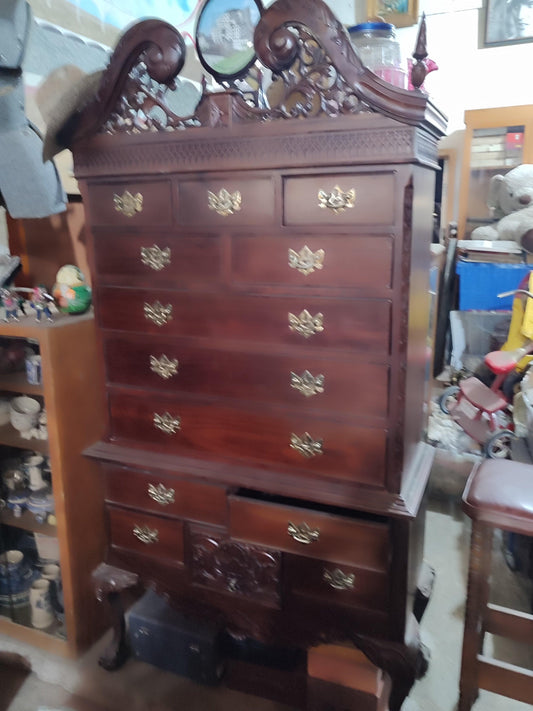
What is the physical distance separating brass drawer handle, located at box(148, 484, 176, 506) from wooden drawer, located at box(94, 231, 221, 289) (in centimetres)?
56

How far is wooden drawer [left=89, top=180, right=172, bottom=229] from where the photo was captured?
53.6 inches

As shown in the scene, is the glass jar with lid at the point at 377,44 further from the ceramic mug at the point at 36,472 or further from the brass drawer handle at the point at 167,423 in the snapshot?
the ceramic mug at the point at 36,472

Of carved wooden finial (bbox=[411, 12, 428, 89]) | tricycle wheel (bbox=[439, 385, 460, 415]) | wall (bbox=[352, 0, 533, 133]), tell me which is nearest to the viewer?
carved wooden finial (bbox=[411, 12, 428, 89])

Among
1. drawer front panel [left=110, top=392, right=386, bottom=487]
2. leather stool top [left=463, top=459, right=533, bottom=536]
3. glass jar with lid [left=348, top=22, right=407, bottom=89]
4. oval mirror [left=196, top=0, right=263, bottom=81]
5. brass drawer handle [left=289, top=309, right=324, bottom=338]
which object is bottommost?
leather stool top [left=463, top=459, right=533, bottom=536]

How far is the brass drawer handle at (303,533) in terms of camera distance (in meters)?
→ 1.36

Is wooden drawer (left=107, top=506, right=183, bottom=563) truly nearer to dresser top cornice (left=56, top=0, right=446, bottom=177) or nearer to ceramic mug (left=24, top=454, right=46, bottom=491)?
ceramic mug (left=24, top=454, right=46, bottom=491)

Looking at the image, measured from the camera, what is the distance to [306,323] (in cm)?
127

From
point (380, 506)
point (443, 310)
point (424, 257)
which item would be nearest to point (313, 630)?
point (380, 506)

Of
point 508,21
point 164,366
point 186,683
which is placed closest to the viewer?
point 164,366

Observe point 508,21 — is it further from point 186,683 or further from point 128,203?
point 186,683

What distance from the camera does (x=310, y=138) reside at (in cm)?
117

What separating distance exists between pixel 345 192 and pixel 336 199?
2 cm

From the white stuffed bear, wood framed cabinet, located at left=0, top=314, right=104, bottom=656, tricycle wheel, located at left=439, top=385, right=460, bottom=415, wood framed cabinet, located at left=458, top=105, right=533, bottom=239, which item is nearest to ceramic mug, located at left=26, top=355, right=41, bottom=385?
wood framed cabinet, located at left=0, top=314, right=104, bottom=656

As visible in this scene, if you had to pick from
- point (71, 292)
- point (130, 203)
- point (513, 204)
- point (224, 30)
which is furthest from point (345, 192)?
point (513, 204)
